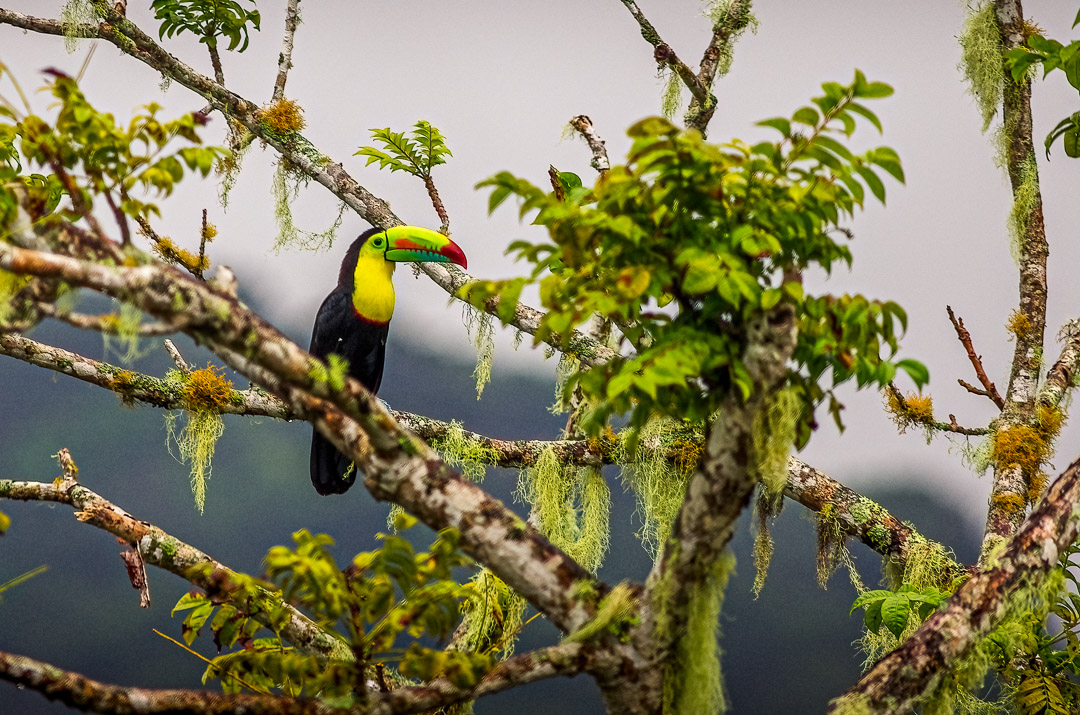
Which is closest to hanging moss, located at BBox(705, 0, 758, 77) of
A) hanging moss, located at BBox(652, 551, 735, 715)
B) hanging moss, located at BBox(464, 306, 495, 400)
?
hanging moss, located at BBox(464, 306, 495, 400)

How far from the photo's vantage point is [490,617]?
261 centimetres

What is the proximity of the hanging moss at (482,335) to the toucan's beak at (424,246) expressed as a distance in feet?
0.73

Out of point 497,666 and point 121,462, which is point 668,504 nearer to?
point 497,666

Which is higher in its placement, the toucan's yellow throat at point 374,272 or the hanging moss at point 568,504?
the toucan's yellow throat at point 374,272

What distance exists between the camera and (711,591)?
1.71 m

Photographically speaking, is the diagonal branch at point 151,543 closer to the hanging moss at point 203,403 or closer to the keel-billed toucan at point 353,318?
the hanging moss at point 203,403

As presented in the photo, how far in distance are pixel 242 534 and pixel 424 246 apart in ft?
8.77

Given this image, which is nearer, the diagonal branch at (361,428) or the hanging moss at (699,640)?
the diagonal branch at (361,428)

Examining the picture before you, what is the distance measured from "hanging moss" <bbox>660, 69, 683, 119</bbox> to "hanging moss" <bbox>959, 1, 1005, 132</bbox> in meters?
1.07

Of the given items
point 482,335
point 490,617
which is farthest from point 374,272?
point 490,617

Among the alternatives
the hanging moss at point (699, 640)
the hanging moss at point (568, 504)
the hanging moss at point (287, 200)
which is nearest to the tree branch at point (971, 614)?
the hanging moss at point (699, 640)

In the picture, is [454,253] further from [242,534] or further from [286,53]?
[242,534]

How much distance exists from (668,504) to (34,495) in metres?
1.98

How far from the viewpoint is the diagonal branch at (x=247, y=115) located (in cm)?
326
